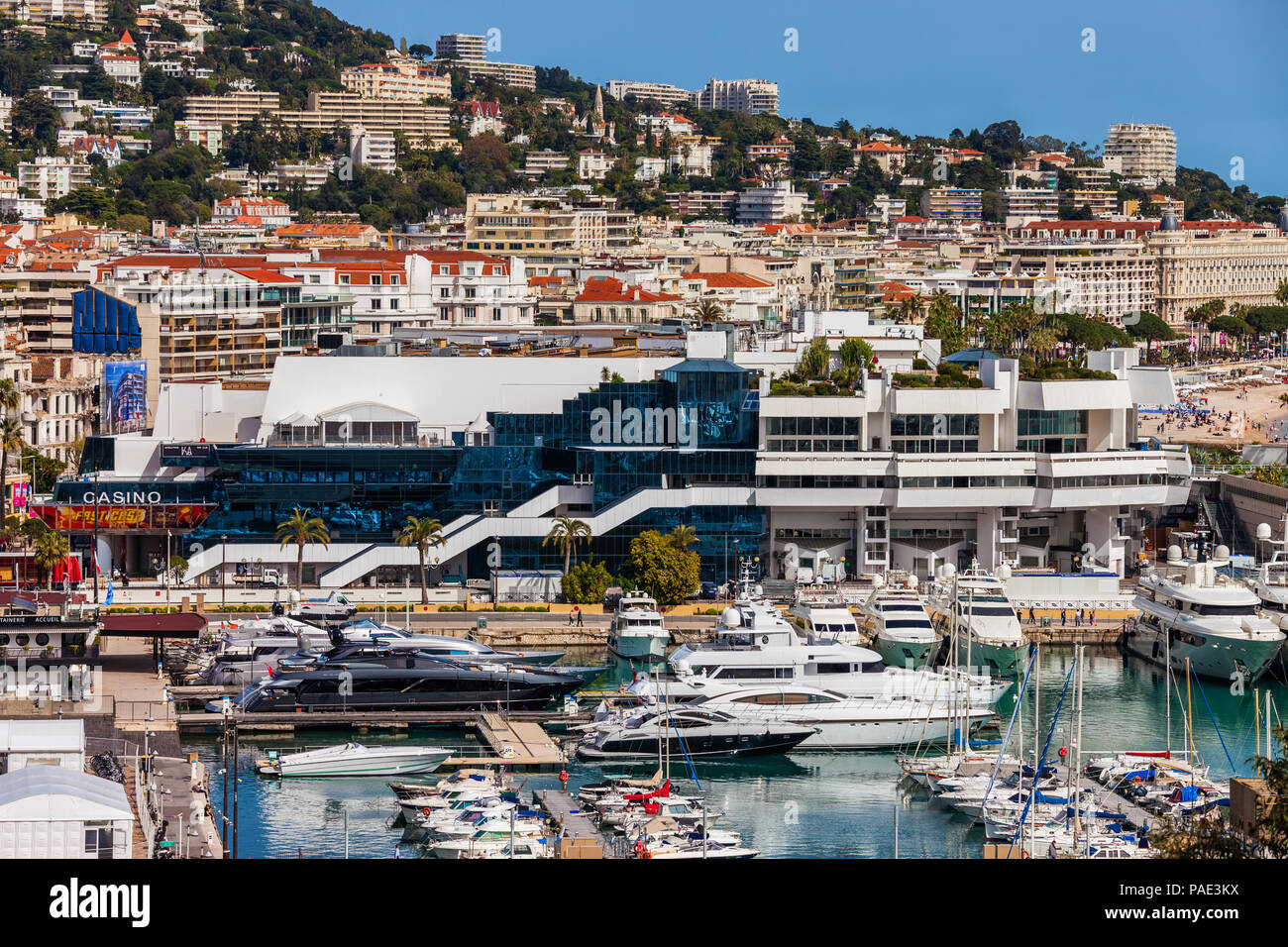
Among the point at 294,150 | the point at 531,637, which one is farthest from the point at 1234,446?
the point at 294,150

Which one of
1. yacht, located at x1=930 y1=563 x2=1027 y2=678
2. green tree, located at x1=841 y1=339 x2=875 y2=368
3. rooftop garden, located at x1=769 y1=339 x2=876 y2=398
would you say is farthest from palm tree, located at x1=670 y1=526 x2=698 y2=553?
green tree, located at x1=841 y1=339 x2=875 y2=368

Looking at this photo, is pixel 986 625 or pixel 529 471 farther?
pixel 529 471

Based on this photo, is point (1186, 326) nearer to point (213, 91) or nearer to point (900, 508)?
point (213, 91)

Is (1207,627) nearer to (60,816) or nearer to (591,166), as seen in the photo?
(60,816)

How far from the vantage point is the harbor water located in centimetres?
2375

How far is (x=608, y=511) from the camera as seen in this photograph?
38938mm

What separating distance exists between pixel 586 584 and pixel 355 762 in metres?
11.7

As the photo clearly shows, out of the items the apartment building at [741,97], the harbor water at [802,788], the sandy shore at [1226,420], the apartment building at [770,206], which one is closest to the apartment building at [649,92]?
the apartment building at [741,97]

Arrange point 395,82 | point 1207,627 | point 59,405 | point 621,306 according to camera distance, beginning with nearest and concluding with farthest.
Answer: point 1207,627
point 59,405
point 621,306
point 395,82

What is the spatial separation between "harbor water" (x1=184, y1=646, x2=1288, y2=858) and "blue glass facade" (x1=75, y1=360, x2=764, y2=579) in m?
6.46

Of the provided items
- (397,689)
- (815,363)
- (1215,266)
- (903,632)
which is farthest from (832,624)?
(1215,266)

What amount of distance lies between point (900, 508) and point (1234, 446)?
22676 millimetres

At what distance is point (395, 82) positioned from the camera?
156m

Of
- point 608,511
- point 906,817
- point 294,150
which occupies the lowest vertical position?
point 906,817
